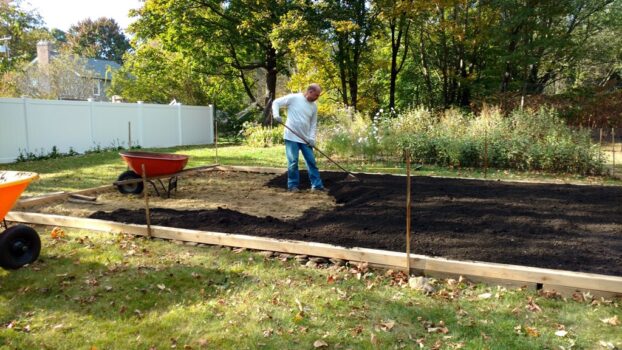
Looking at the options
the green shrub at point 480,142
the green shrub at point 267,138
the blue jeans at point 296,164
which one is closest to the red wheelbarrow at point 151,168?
the blue jeans at point 296,164

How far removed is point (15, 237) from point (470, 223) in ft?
14.0

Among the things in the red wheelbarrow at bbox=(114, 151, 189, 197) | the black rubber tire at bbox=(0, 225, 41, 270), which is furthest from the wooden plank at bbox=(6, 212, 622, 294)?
the red wheelbarrow at bbox=(114, 151, 189, 197)

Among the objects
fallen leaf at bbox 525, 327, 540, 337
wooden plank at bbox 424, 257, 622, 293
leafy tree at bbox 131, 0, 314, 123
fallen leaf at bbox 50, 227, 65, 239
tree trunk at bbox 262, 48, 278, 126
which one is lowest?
fallen leaf at bbox 525, 327, 540, 337

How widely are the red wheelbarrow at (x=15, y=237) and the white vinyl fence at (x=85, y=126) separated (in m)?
7.39

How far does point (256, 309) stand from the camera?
2926mm

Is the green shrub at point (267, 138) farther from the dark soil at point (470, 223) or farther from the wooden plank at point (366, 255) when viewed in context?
the wooden plank at point (366, 255)

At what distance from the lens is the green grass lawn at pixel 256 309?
2.55m

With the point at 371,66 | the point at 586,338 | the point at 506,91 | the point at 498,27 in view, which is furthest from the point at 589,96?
the point at 586,338

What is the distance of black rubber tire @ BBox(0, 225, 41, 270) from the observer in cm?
346

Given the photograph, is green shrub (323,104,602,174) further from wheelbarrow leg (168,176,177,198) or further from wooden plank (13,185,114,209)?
wooden plank (13,185,114,209)

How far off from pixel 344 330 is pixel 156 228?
2.52m

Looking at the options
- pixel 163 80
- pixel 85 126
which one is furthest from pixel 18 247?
pixel 163 80

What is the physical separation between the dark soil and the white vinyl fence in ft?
23.6

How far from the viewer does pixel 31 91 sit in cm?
2377
